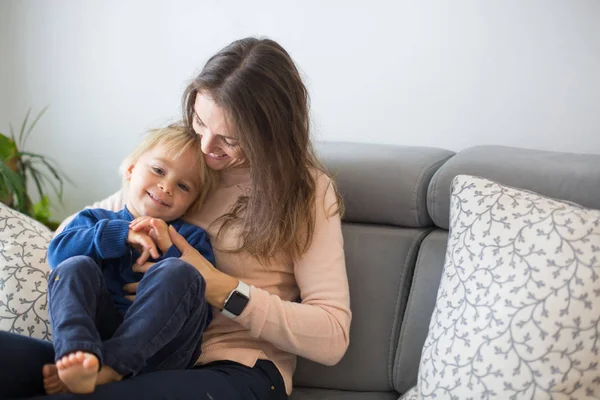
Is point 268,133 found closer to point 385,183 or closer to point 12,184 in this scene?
point 385,183

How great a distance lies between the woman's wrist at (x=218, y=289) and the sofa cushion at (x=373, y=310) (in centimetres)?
38

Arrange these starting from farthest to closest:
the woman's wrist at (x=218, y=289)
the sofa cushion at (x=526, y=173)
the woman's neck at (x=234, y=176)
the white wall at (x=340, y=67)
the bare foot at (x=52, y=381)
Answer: the white wall at (x=340, y=67), the woman's neck at (x=234, y=176), the sofa cushion at (x=526, y=173), the woman's wrist at (x=218, y=289), the bare foot at (x=52, y=381)

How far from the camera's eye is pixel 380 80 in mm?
2150

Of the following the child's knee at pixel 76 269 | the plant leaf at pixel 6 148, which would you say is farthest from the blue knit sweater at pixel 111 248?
the plant leaf at pixel 6 148

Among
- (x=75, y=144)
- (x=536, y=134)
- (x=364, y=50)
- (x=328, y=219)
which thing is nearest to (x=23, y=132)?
(x=75, y=144)

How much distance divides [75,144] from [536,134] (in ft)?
4.93

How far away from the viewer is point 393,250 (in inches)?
73.4

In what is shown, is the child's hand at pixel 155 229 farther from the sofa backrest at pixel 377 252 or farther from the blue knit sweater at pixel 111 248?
the sofa backrest at pixel 377 252

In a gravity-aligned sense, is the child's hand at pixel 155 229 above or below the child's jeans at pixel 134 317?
above

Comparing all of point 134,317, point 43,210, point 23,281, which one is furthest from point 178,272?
point 43,210

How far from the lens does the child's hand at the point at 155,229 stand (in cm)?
163

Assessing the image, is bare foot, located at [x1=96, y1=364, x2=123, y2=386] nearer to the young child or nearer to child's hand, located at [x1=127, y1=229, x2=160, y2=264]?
the young child

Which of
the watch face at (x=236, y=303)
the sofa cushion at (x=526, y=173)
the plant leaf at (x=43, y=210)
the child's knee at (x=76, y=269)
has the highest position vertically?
the sofa cushion at (x=526, y=173)

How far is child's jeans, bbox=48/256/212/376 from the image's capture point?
135cm
